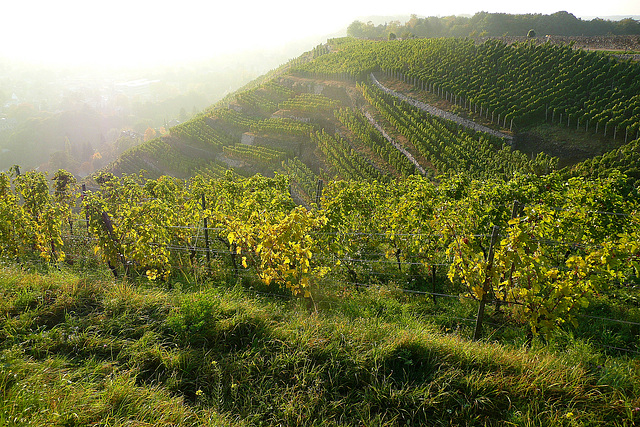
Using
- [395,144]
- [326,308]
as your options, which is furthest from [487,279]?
[395,144]

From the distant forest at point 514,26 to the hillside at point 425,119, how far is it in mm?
23153

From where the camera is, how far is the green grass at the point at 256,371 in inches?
110

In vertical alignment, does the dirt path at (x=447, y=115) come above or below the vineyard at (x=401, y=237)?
above

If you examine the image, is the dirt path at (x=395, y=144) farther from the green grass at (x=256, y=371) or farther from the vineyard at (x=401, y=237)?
the green grass at (x=256, y=371)

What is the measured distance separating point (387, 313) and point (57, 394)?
12.7ft

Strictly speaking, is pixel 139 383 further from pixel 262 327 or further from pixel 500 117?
pixel 500 117

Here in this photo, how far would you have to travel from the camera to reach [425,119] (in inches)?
1024

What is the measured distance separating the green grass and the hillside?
1608 cm

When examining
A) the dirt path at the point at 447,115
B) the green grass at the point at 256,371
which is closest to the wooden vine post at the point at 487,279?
the green grass at the point at 256,371

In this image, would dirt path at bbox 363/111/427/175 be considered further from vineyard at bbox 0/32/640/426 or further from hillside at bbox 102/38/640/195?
vineyard at bbox 0/32/640/426

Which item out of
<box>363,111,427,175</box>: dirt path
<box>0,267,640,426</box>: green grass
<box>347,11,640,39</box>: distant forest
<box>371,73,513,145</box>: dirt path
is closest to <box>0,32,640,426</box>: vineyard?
<box>0,267,640,426</box>: green grass

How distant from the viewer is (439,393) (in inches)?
119

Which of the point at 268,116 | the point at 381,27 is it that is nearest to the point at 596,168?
the point at 268,116

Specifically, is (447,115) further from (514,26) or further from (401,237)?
(514,26)
